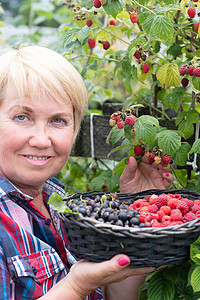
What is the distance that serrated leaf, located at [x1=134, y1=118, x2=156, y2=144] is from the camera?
1.40 metres

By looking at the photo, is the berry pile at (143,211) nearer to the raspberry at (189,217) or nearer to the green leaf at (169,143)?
the raspberry at (189,217)

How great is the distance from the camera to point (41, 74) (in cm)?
Answer: 126

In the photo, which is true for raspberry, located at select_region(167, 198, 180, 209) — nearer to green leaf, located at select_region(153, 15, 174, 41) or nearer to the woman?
the woman

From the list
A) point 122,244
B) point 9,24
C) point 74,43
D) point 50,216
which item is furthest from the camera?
point 9,24

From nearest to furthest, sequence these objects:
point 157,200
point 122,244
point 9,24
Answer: point 122,244
point 157,200
point 9,24

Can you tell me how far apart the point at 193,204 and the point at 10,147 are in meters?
0.57

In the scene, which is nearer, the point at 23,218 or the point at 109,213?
the point at 109,213

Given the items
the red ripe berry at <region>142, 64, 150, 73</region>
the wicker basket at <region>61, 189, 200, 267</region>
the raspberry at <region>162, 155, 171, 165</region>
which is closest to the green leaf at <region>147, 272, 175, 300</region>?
the wicker basket at <region>61, 189, 200, 267</region>

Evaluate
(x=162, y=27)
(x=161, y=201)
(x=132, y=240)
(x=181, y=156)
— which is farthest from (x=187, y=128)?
(x=132, y=240)

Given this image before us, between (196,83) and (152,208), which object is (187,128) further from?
(152,208)

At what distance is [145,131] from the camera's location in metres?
1.41

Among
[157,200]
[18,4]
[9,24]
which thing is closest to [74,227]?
[157,200]

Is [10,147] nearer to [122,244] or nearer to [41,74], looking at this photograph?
[41,74]

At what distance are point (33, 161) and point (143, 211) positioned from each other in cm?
37
